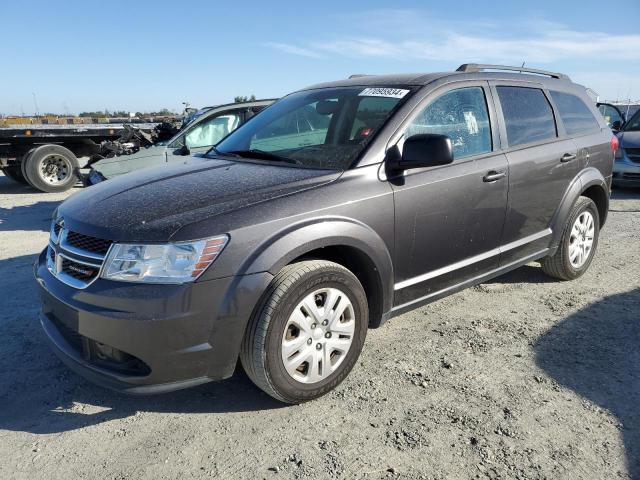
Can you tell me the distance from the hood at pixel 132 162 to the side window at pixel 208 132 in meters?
0.43

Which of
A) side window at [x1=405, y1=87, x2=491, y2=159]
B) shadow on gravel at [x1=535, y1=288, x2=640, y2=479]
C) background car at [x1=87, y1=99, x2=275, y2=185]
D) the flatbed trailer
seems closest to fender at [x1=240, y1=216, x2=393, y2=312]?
side window at [x1=405, y1=87, x2=491, y2=159]

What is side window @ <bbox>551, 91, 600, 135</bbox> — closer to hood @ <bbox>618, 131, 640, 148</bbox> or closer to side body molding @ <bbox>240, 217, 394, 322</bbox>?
side body molding @ <bbox>240, 217, 394, 322</bbox>

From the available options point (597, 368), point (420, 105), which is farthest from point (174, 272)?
point (597, 368)

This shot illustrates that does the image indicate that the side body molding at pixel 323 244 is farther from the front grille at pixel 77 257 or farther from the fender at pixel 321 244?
the front grille at pixel 77 257

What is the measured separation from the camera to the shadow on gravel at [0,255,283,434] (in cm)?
278

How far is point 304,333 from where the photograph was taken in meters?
2.76

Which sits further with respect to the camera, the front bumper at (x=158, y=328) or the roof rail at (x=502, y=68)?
the roof rail at (x=502, y=68)

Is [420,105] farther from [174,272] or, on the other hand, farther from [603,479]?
[603,479]

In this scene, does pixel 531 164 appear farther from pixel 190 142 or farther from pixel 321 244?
pixel 190 142

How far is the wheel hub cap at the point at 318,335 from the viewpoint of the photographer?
8.93ft

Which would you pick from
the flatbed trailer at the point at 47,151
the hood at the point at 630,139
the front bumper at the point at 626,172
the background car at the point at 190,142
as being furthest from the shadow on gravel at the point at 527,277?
the flatbed trailer at the point at 47,151

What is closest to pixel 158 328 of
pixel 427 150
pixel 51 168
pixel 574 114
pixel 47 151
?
pixel 427 150

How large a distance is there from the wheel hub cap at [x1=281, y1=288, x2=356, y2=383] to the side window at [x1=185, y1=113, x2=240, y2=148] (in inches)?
202

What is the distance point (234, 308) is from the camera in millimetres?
2484
